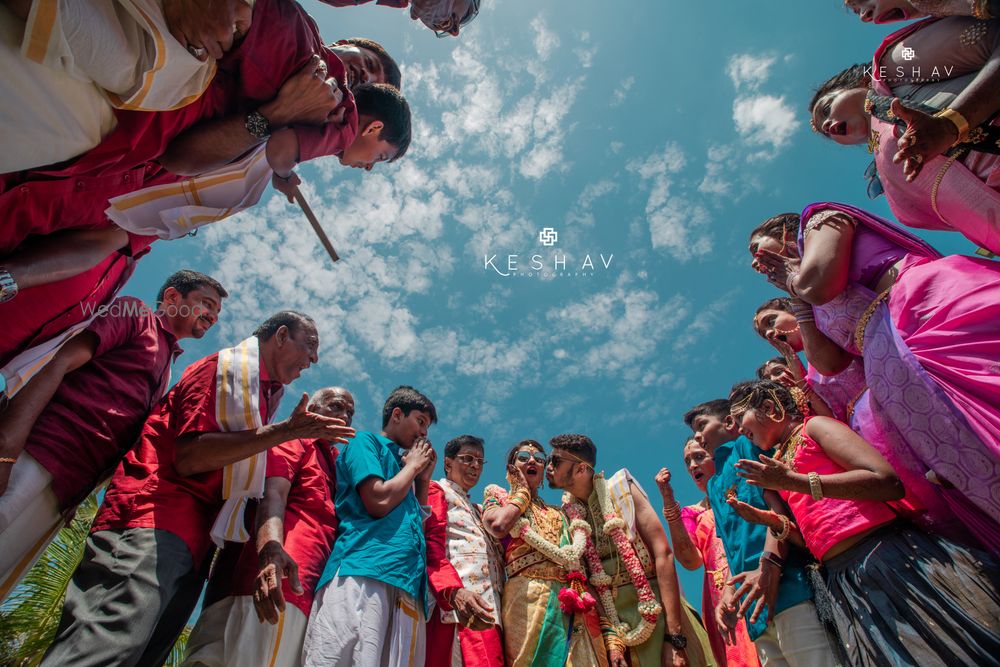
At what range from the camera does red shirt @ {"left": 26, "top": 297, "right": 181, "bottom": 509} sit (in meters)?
2.48

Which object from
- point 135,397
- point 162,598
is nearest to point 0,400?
point 135,397

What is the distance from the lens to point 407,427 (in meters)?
4.09

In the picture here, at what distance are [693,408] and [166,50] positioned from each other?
167 inches

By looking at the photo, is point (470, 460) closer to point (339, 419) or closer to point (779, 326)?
point (339, 419)

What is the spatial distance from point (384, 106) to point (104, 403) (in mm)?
2281

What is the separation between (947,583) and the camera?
1976 mm

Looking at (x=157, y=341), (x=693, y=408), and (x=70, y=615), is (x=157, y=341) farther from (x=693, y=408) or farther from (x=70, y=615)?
(x=693, y=408)

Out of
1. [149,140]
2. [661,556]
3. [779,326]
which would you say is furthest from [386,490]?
[779,326]

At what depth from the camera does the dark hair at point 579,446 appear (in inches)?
190

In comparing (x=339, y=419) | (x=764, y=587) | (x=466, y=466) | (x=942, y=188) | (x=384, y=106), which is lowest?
(x=764, y=587)

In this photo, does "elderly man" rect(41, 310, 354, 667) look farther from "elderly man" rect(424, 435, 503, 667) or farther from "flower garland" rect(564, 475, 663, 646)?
"flower garland" rect(564, 475, 663, 646)

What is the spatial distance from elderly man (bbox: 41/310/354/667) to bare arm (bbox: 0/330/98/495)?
445mm

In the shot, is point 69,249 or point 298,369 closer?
point 69,249

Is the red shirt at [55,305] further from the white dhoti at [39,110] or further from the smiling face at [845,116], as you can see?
the smiling face at [845,116]
